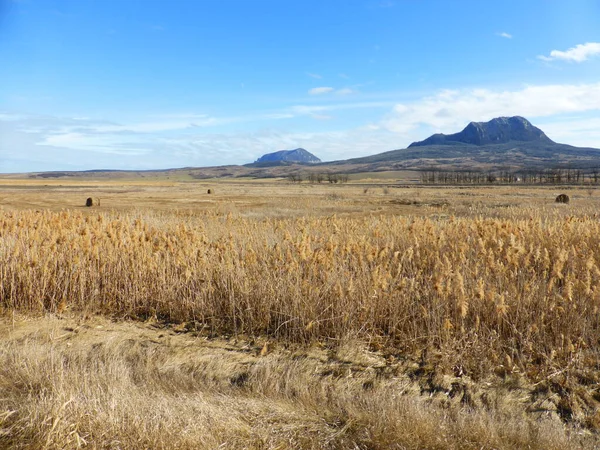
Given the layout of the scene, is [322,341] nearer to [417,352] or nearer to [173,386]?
[417,352]

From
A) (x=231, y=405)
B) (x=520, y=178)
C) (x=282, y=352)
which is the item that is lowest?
(x=520, y=178)

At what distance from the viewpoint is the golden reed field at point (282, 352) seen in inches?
113

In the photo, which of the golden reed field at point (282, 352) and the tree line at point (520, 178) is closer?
the golden reed field at point (282, 352)

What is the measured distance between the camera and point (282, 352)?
4.41 m

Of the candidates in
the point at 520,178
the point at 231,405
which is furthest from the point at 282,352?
the point at 520,178

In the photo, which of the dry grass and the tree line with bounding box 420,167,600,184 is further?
the tree line with bounding box 420,167,600,184

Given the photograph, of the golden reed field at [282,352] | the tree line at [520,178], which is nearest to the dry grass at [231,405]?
the golden reed field at [282,352]

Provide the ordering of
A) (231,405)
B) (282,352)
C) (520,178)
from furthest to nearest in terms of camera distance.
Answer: (520,178) < (282,352) < (231,405)

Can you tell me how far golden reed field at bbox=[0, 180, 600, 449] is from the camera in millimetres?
2875

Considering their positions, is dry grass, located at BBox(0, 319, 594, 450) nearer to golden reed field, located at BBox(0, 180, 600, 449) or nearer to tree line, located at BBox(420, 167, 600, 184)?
golden reed field, located at BBox(0, 180, 600, 449)

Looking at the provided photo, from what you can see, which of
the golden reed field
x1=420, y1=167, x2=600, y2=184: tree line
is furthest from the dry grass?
x1=420, y1=167, x2=600, y2=184: tree line

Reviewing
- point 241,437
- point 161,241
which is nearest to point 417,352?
point 241,437

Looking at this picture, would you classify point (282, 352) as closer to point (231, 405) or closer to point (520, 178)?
point (231, 405)

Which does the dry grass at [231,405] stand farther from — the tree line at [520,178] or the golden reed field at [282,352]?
the tree line at [520,178]
